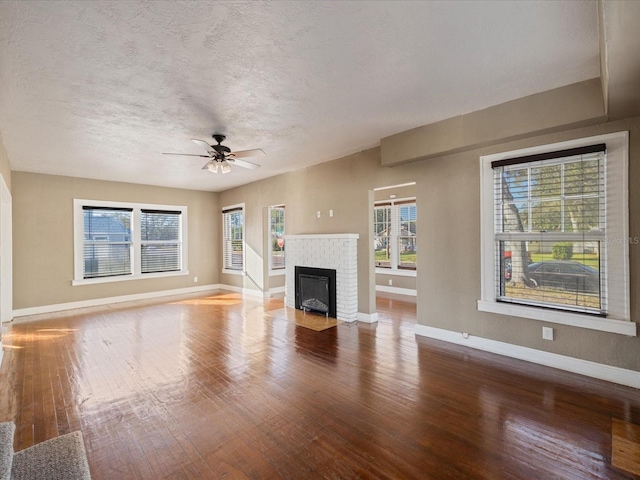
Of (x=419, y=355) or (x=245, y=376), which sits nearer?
(x=245, y=376)

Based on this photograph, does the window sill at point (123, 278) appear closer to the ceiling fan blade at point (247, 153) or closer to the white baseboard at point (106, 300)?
the white baseboard at point (106, 300)

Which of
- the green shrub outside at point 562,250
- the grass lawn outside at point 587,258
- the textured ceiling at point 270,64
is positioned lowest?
the grass lawn outside at point 587,258

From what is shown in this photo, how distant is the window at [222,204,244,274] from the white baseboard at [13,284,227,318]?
0.74 m

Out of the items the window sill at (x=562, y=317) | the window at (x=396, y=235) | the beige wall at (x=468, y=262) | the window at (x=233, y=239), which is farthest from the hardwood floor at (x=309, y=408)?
the window at (x=233, y=239)

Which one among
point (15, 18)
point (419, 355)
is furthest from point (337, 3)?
point (419, 355)

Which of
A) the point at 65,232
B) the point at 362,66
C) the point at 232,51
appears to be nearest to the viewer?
the point at 232,51

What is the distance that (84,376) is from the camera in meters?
3.36

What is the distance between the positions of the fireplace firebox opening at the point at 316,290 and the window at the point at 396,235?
7.97 feet

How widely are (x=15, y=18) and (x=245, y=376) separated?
3341 mm

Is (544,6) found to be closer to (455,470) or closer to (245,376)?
(455,470)

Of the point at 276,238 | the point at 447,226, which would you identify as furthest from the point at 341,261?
the point at 276,238

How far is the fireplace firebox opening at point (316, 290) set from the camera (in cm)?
562

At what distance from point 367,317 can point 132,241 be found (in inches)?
Result: 235

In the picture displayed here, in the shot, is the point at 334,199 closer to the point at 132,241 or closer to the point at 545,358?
the point at 545,358
